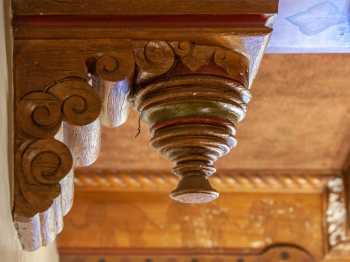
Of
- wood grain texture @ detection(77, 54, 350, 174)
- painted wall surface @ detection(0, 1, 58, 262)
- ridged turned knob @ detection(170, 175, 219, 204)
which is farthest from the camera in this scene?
wood grain texture @ detection(77, 54, 350, 174)

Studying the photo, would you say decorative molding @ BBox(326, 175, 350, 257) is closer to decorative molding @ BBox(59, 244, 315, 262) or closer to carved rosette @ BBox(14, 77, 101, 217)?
decorative molding @ BBox(59, 244, 315, 262)

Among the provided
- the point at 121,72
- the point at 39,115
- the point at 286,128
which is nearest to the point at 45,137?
the point at 39,115

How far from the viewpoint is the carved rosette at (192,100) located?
1184mm

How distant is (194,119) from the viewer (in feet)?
3.94

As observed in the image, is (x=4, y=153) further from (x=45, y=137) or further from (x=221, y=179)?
(x=221, y=179)

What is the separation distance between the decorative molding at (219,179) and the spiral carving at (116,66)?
1.50 metres

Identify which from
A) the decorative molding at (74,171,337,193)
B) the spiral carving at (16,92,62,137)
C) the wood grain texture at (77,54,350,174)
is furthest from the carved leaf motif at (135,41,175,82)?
the decorative molding at (74,171,337,193)

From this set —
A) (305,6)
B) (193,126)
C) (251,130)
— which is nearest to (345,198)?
(251,130)

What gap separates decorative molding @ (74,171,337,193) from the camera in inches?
106

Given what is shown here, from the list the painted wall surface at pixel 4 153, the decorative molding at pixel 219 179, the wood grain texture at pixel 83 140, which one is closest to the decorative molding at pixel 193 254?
the decorative molding at pixel 219 179

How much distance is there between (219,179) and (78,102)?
5.17 feet

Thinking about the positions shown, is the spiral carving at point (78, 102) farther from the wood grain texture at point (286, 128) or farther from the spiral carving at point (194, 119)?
the wood grain texture at point (286, 128)

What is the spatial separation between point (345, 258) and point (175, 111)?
5.61 ft

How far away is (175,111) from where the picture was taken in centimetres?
121
